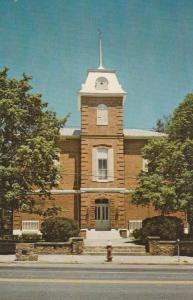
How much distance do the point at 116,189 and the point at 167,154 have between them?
28.8ft

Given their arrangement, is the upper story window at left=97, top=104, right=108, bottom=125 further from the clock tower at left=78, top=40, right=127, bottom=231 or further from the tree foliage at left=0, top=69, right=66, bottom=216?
the tree foliage at left=0, top=69, right=66, bottom=216

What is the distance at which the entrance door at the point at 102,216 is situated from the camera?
121 ft

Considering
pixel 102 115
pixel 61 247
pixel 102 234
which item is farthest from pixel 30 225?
pixel 102 115

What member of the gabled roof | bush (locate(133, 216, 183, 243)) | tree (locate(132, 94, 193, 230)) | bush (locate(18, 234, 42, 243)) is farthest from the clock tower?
bush (locate(133, 216, 183, 243))

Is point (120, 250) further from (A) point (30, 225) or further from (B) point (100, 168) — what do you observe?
(A) point (30, 225)

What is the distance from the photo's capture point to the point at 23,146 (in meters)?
26.5

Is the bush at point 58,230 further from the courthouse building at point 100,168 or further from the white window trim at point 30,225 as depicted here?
the white window trim at point 30,225

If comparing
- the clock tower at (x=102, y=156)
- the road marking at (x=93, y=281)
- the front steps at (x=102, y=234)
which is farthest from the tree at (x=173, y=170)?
the road marking at (x=93, y=281)

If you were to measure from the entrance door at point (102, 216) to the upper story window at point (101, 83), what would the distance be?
9.82 metres

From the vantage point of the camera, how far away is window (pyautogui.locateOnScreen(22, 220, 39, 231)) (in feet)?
120

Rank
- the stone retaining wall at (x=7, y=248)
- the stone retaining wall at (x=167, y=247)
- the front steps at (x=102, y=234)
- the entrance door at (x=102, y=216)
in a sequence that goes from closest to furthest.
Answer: the stone retaining wall at (x=167, y=247)
the stone retaining wall at (x=7, y=248)
the front steps at (x=102, y=234)
the entrance door at (x=102, y=216)

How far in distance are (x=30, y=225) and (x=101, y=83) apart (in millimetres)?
13655

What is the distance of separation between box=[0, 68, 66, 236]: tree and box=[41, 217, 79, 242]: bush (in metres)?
1.47

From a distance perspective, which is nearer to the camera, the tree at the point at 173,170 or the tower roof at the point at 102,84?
the tree at the point at 173,170
